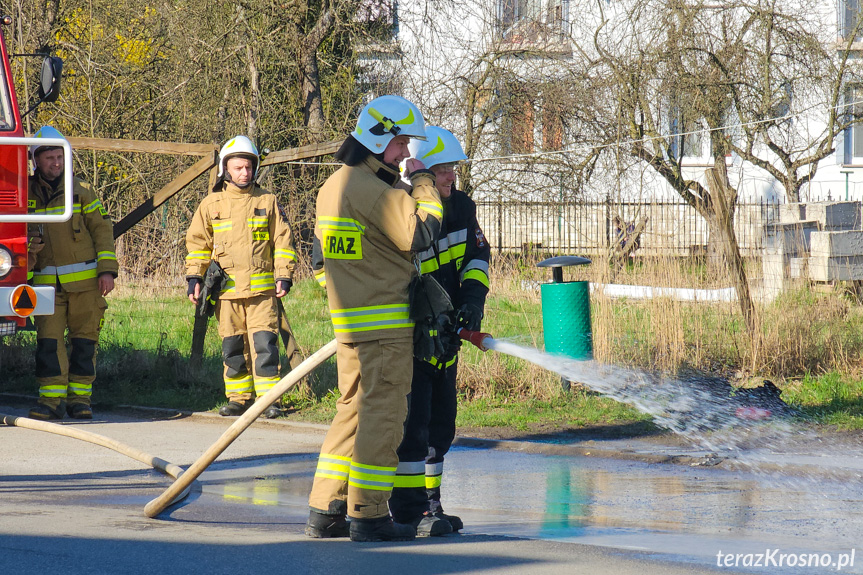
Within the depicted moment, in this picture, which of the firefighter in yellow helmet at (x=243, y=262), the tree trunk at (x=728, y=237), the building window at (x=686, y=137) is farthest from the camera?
the building window at (x=686, y=137)

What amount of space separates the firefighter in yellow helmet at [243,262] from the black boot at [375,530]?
3.41 metres

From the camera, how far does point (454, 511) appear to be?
528 centimetres

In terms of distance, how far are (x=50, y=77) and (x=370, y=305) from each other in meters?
3.93

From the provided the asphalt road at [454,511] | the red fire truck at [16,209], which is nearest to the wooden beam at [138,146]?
the red fire truck at [16,209]

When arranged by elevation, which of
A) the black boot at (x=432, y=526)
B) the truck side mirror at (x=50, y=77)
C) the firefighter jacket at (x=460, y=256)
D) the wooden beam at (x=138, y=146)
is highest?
the truck side mirror at (x=50, y=77)

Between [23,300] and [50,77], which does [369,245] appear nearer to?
[23,300]

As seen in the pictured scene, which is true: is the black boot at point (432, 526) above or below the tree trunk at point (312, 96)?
below

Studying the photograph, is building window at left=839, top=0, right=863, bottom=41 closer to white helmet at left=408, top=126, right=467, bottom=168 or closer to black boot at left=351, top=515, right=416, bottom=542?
white helmet at left=408, top=126, right=467, bottom=168

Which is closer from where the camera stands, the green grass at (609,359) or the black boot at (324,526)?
the black boot at (324,526)

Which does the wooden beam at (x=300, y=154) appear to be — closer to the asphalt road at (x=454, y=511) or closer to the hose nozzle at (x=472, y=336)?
the asphalt road at (x=454, y=511)

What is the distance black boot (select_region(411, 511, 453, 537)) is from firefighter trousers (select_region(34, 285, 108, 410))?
14.2 feet

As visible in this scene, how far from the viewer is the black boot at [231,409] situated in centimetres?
787

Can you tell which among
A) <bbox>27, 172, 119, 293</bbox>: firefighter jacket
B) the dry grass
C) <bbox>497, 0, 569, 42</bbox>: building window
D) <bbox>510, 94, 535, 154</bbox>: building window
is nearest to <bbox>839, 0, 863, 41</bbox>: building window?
<bbox>497, 0, 569, 42</bbox>: building window

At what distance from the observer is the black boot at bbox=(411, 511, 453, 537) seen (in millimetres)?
4555
